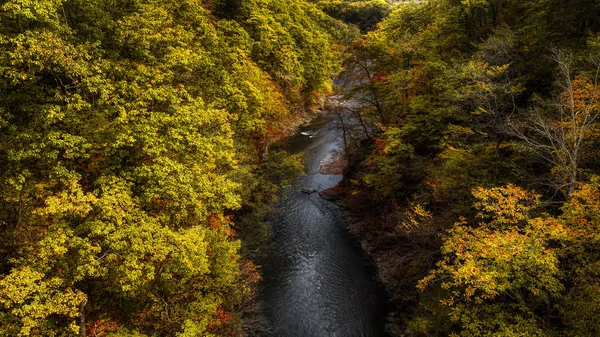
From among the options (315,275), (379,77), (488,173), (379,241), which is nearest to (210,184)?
(315,275)

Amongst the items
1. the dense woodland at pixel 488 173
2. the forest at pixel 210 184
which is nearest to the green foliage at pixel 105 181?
the forest at pixel 210 184

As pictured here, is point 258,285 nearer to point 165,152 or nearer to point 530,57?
point 165,152

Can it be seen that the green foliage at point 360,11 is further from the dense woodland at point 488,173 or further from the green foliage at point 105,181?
the green foliage at point 105,181

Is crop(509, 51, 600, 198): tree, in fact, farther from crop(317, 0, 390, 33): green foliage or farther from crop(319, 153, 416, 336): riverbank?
crop(317, 0, 390, 33): green foliage

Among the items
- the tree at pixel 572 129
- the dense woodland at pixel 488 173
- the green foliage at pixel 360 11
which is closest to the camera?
the dense woodland at pixel 488 173

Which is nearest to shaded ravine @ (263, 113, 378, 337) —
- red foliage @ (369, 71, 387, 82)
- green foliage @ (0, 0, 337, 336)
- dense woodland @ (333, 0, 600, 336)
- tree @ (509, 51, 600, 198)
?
dense woodland @ (333, 0, 600, 336)
